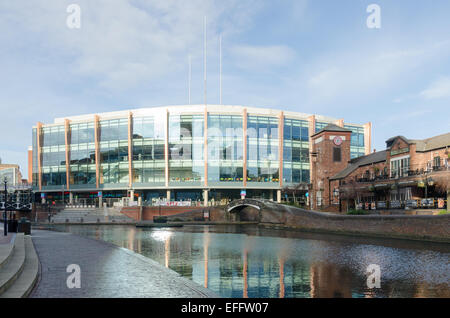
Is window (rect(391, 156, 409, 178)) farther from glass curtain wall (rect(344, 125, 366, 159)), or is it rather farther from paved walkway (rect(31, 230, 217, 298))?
glass curtain wall (rect(344, 125, 366, 159))

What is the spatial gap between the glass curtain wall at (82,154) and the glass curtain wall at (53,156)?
234cm

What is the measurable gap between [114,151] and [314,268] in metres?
70.9

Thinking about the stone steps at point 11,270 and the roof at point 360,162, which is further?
the roof at point 360,162

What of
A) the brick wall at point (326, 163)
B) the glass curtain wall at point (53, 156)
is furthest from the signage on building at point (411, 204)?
the glass curtain wall at point (53, 156)

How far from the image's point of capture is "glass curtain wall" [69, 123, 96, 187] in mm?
87312

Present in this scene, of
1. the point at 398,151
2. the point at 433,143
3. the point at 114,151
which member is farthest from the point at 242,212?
the point at 433,143

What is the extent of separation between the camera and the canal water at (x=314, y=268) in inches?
601

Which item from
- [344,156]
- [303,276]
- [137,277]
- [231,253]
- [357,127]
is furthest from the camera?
[357,127]

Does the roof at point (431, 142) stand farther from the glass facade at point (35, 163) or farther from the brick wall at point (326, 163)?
the glass facade at point (35, 163)

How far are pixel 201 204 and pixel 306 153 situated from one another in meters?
24.7

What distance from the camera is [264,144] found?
83312 millimetres

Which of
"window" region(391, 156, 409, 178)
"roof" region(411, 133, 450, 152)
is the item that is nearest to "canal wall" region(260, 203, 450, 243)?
"window" region(391, 156, 409, 178)
